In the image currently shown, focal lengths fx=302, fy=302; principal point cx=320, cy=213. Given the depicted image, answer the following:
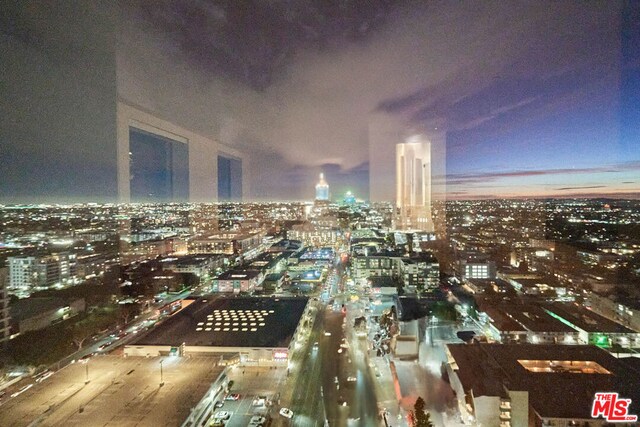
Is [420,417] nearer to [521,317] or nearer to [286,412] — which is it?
[286,412]

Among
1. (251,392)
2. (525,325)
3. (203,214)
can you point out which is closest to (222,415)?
(251,392)

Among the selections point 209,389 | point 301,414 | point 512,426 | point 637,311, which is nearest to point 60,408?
point 209,389

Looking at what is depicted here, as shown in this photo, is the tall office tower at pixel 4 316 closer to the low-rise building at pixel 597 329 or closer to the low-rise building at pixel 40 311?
the low-rise building at pixel 40 311

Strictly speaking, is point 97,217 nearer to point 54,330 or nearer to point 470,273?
point 54,330

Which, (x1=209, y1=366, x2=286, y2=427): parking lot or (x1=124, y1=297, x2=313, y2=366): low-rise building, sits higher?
(x1=124, y1=297, x2=313, y2=366): low-rise building

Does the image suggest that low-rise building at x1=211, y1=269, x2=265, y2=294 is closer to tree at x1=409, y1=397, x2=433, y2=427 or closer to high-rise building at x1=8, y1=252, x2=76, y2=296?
high-rise building at x1=8, y1=252, x2=76, y2=296

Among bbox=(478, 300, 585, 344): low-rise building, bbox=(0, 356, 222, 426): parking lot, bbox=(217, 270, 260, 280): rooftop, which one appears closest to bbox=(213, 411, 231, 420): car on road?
bbox=(0, 356, 222, 426): parking lot
